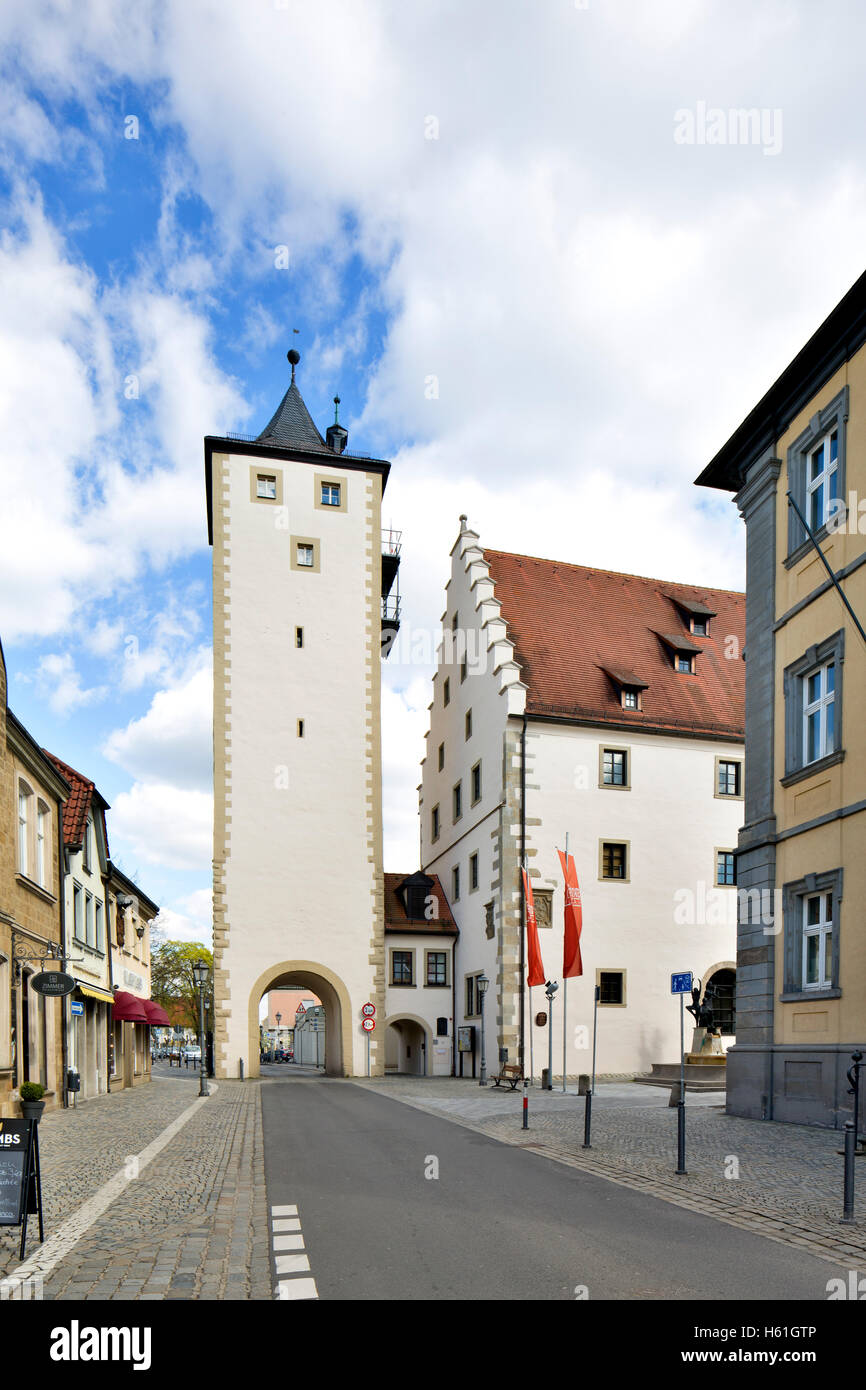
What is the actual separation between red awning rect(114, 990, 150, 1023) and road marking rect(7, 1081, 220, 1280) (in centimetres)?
1775

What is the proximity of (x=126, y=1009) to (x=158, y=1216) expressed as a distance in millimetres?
24580

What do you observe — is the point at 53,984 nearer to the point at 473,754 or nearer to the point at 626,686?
the point at 473,754

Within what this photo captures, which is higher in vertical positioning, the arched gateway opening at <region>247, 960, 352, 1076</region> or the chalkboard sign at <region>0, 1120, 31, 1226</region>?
the chalkboard sign at <region>0, 1120, 31, 1226</region>

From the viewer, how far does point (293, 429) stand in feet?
145

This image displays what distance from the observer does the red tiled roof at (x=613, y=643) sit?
1485 inches

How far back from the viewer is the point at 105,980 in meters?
31.3

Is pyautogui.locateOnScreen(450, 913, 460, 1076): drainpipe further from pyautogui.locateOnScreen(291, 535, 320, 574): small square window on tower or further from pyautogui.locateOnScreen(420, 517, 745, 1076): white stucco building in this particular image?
pyautogui.locateOnScreen(291, 535, 320, 574): small square window on tower

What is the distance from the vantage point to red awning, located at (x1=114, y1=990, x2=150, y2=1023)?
3238 centimetres

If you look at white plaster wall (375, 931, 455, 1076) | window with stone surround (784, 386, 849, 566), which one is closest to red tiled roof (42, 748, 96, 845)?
window with stone surround (784, 386, 849, 566)

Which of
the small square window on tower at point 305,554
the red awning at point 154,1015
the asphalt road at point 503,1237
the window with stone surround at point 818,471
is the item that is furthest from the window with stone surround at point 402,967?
the asphalt road at point 503,1237

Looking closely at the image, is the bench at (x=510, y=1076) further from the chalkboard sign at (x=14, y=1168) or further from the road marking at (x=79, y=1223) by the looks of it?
the chalkboard sign at (x=14, y=1168)

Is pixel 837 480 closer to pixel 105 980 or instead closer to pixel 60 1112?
pixel 60 1112

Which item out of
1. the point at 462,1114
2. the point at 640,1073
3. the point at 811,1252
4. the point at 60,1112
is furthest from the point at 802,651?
the point at 640,1073
